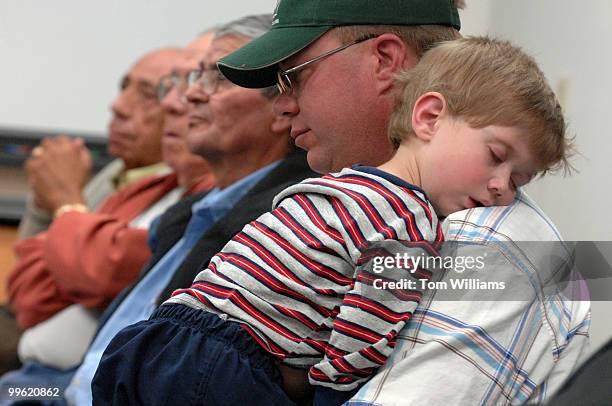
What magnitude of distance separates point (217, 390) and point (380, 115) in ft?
1.75

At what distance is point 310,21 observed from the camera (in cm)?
164

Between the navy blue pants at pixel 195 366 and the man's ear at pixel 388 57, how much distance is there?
1.64ft

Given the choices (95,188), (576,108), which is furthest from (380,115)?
(95,188)

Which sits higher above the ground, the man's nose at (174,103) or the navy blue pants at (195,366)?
the navy blue pants at (195,366)

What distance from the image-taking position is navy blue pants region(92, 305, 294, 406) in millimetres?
1372

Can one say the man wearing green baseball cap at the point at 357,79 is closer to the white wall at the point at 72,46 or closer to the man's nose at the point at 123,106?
the man's nose at the point at 123,106

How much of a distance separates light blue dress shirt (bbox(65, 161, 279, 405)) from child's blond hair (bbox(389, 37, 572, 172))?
0.87 metres

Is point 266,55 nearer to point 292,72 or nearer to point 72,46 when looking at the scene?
point 292,72

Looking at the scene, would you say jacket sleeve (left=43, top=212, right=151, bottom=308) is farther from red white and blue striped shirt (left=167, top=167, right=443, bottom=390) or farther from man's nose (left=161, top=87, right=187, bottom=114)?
red white and blue striped shirt (left=167, top=167, right=443, bottom=390)

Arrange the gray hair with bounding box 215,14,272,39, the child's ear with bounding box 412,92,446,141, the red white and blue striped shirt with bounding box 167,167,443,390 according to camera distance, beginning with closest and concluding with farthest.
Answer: the red white and blue striped shirt with bounding box 167,167,443,390 < the child's ear with bounding box 412,92,446,141 < the gray hair with bounding box 215,14,272,39

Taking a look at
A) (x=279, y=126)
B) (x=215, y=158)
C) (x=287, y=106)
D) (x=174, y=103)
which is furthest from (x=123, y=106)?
(x=287, y=106)

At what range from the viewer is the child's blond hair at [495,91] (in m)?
1.37

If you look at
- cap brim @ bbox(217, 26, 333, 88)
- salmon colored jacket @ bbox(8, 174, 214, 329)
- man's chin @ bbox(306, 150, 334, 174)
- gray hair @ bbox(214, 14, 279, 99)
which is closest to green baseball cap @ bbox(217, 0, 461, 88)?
cap brim @ bbox(217, 26, 333, 88)

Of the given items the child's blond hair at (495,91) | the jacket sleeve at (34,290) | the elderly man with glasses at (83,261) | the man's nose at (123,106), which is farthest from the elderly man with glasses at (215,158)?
the man's nose at (123,106)
